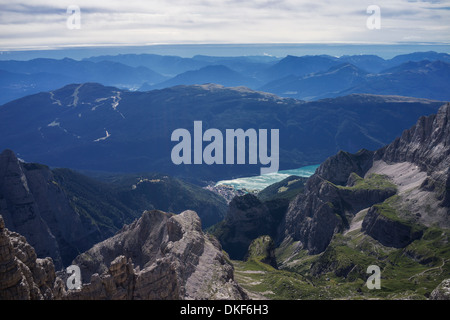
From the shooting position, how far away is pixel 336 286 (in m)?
174

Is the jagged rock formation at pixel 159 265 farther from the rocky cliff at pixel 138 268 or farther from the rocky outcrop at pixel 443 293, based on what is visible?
the rocky outcrop at pixel 443 293

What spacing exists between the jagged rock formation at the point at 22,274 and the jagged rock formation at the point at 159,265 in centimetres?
596

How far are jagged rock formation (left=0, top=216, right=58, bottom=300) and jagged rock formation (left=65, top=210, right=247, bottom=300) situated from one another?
5.96m

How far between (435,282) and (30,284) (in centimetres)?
14931

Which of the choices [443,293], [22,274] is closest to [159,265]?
[22,274]

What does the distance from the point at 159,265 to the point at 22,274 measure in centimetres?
2596

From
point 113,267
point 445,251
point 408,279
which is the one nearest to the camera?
point 113,267

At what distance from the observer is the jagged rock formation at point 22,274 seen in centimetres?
5925

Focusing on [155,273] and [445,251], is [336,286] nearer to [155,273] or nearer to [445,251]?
[445,251]

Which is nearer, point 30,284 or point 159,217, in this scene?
point 30,284

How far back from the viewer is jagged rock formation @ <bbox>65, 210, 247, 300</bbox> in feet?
247
